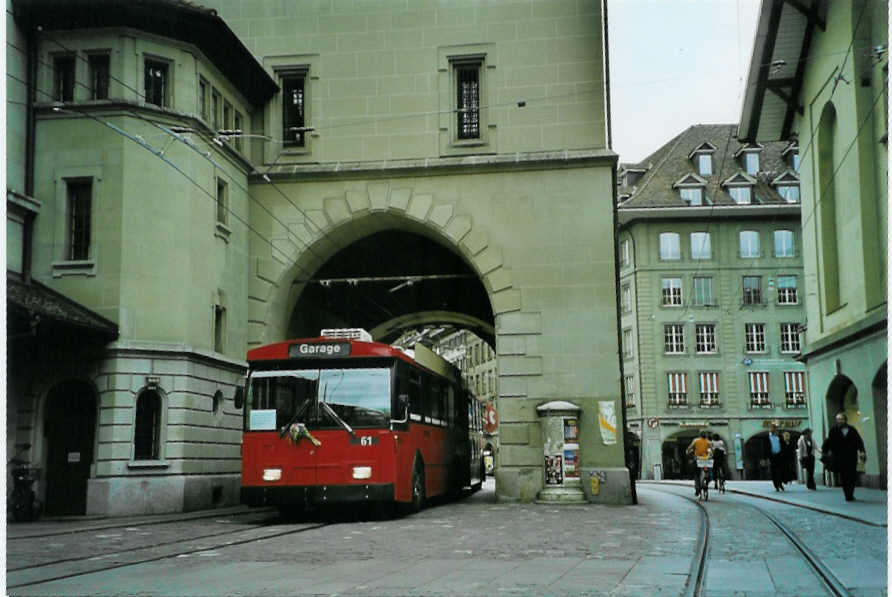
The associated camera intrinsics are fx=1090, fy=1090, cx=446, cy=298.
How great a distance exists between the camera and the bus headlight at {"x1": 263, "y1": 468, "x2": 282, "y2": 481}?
18781 millimetres

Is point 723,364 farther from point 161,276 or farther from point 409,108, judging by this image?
point 161,276

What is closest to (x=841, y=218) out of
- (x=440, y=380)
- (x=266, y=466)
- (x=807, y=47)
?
(x=807, y=47)

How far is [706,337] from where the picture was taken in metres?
68.2

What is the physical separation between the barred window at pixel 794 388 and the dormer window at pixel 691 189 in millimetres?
12092

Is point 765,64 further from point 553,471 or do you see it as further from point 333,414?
point 333,414

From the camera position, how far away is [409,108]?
2733 cm

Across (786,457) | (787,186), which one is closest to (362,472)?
(786,457)

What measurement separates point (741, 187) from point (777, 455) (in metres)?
41.1

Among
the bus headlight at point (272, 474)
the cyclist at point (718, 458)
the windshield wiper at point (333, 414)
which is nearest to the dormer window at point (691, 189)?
the cyclist at point (718, 458)

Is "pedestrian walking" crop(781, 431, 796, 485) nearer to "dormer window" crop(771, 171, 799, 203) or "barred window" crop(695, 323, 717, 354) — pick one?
"barred window" crop(695, 323, 717, 354)

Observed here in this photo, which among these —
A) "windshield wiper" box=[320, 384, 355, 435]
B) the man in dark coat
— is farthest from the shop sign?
"windshield wiper" box=[320, 384, 355, 435]

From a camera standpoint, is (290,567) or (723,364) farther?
(723,364)

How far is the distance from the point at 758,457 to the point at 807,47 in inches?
1629

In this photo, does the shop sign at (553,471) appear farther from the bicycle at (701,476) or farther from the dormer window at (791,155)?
the dormer window at (791,155)
